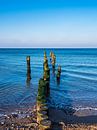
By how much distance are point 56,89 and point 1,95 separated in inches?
317

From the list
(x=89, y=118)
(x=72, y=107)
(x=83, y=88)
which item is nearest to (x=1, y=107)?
(x=72, y=107)

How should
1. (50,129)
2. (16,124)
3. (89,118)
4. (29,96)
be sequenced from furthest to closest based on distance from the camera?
(29,96), (89,118), (16,124), (50,129)

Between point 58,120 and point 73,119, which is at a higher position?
point 58,120

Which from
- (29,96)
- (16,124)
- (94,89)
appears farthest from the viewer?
(94,89)

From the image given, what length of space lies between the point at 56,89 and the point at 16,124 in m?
17.2

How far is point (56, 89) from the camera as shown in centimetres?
3506

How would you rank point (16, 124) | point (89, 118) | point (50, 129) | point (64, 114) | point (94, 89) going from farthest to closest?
point (94, 89)
point (64, 114)
point (89, 118)
point (16, 124)
point (50, 129)

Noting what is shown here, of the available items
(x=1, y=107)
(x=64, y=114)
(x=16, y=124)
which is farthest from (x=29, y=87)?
(x=16, y=124)

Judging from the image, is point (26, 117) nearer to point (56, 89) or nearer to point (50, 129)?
point (50, 129)

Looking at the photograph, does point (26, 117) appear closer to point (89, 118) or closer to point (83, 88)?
point (89, 118)

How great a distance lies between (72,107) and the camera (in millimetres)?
24891

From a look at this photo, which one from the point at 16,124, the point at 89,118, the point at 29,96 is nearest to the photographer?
the point at 16,124

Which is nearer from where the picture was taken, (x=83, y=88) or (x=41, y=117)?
(x=41, y=117)

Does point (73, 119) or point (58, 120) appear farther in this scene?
point (73, 119)
